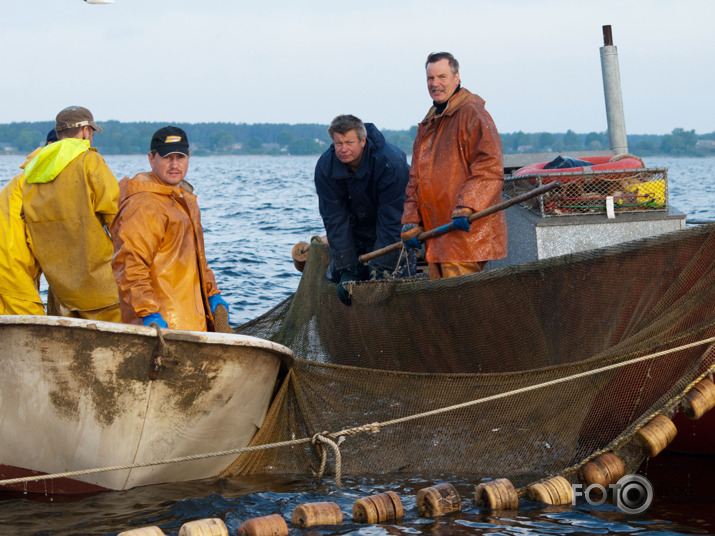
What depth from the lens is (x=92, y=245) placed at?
656 cm

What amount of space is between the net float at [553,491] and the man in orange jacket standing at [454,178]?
2.18 m

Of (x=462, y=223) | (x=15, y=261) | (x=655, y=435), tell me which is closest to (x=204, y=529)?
(x=655, y=435)

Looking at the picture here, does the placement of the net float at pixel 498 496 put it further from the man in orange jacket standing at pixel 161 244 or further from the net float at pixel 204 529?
the man in orange jacket standing at pixel 161 244

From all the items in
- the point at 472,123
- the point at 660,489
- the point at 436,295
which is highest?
the point at 472,123

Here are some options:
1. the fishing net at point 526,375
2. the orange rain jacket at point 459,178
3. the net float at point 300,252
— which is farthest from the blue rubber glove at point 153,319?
the net float at point 300,252

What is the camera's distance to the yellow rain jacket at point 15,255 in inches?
264

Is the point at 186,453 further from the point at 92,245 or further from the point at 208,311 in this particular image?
the point at 92,245

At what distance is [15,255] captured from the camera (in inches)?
265

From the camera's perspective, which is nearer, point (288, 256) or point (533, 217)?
point (533, 217)

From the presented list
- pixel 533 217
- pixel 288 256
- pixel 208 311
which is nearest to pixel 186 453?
pixel 208 311

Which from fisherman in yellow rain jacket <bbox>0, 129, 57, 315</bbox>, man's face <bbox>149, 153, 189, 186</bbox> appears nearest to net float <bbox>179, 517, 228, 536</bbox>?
man's face <bbox>149, 153, 189, 186</bbox>

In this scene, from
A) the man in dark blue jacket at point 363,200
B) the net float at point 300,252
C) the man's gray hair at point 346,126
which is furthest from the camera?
the net float at point 300,252

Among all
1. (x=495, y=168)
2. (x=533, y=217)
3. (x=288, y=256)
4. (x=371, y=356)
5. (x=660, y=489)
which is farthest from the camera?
(x=288, y=256)

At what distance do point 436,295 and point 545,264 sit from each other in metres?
0.91
